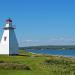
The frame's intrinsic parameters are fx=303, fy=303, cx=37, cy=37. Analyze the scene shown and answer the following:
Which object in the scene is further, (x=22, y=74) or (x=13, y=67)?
(x=13, y=67)

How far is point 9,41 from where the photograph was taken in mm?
65500

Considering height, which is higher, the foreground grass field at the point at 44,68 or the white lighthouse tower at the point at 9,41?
the white lighthouse tower at the point at 9,41

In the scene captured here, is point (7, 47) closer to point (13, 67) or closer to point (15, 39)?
point (15, 39)

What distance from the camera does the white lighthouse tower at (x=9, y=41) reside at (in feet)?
215

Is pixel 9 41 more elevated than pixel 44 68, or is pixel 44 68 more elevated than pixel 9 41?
pixel 9 41

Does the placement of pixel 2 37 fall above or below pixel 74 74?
above

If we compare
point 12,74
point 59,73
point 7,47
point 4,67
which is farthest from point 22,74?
point 7,47

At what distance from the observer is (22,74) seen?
92.8 ft

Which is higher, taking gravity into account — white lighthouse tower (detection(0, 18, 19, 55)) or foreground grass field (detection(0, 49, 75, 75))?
white lighthouse tower (detection(0, 18, 19, 55))

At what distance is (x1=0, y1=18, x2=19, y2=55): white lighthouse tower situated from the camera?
215 feet

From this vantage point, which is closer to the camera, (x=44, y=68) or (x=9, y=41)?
(x=44, y=68)

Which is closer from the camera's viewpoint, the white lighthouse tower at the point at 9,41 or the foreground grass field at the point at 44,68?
the foreground grass field at the point at 44,68

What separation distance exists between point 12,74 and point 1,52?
39.0 meters

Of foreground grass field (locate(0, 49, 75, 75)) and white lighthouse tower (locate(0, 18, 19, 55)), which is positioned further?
white lighthouse tower (locate(0, 18, 19, 55))
